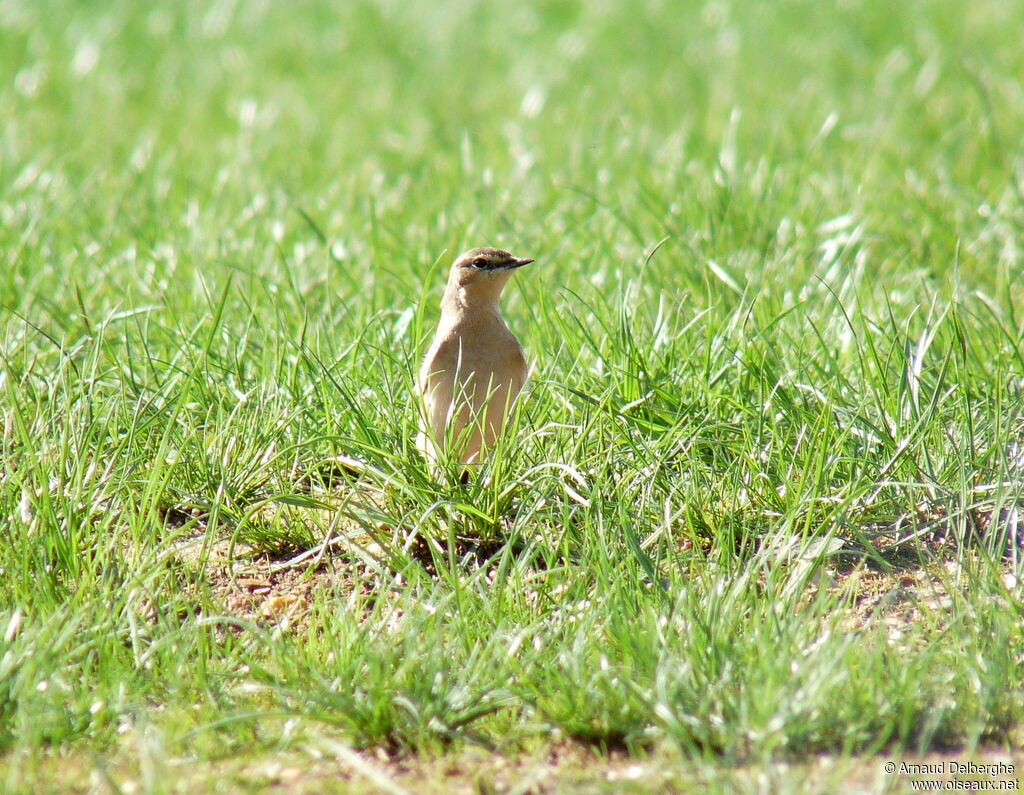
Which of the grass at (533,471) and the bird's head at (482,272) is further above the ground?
the bird's head at (482,272)

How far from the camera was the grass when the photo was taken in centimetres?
260

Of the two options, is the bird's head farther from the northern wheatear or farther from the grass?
the grass

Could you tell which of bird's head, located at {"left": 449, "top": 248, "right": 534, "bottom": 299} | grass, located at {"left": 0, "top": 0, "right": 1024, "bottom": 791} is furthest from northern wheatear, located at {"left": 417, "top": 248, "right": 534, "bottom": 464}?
grass, located at {"left": 0, "top": 0, "right": 1024, "bottom": 791}

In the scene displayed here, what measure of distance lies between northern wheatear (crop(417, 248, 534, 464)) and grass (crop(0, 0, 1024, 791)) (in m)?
0.11

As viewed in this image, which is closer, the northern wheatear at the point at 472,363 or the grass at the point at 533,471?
the grass at the point at 533,471

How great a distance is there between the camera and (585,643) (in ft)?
9.10

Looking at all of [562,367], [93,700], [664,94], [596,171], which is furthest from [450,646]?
[664,94]

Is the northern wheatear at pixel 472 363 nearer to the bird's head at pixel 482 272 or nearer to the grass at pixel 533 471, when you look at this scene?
the bird's head at pixel 482 272

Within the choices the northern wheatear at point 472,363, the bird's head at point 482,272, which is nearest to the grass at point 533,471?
the northern wheatear at point 472,363

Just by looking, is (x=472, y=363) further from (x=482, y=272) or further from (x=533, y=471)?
(x=533, y=471)

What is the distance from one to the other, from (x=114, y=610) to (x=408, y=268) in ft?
8.47

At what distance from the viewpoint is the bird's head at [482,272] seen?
155 inches

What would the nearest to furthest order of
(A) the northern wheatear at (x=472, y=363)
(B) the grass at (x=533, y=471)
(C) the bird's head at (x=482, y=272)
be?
(B) the grass at (x=533, y=471)
(A) the northern wheatear at (x=472, y=363)
(C) the bird's head at (x=482, y=272)

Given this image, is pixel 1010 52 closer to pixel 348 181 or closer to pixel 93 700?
pixel 348 181
